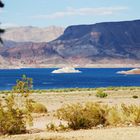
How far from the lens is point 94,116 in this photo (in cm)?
2562

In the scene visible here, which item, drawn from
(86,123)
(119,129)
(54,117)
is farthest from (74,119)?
(54,117)

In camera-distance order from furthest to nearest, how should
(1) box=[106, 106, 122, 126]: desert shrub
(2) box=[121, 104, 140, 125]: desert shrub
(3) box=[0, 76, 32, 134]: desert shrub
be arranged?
(1) box=[106, 106, 122, 126]: desert shrub < (2) box=[121, 104, 140, 125]: desert shrub < (3) box=[0, 76, 32, 134]: desert shrub

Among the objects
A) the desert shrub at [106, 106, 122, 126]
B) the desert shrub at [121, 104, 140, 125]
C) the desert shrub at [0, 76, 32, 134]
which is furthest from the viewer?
the desert shrub at [106, 106, 122, 126]

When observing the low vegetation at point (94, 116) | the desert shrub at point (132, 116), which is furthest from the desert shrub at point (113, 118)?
the desert shrub at point (132, 116)

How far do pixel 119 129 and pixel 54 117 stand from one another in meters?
8.87

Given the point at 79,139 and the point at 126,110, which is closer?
the point at 79,139

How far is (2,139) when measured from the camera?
849 inches

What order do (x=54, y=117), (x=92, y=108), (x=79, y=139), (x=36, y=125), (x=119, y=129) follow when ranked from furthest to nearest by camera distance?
(x=54, y=117) → (x=36, y=125) → (x=92, y=108) → (x=119, y=129) → (x=79, y=139)

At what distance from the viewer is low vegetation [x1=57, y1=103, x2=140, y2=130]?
2475 cm

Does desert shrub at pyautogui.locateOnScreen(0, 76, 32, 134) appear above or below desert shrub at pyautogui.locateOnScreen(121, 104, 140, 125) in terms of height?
above

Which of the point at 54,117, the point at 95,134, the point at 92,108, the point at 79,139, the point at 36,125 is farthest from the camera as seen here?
the point at 54,117

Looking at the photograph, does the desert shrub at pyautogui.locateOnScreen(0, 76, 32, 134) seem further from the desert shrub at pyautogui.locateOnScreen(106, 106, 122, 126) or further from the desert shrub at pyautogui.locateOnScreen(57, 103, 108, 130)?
the desert shrub at pyautogui.locateOnScreen(106, 106, 122, 126)

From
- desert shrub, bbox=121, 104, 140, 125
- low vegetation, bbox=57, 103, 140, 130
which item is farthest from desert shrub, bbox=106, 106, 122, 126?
desert shrub, bbox=121, 104, 140, 125

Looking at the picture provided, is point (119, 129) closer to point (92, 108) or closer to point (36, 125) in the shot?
point (92, 108)
